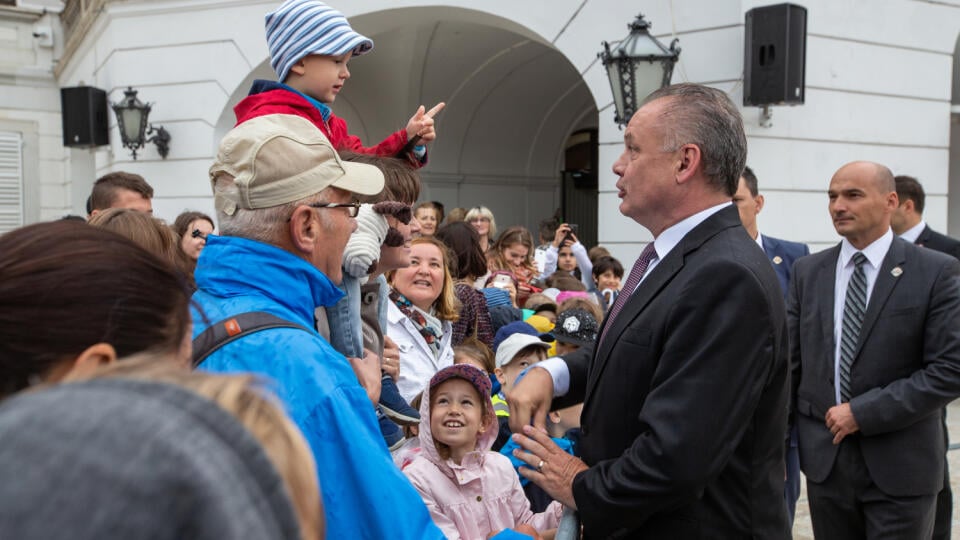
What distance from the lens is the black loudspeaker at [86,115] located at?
10070mm

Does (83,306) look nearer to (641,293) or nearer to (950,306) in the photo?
(641,293)

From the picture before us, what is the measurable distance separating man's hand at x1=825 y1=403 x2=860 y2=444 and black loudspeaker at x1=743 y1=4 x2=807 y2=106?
3856mm

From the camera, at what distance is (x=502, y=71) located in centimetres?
1081

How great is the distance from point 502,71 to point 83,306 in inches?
406

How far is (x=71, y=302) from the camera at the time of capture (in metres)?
0.89

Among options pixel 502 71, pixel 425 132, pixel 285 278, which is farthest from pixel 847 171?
pixel 502 71

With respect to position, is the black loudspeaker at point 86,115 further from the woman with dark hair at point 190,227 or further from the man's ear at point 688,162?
the man's ear at point 688,162

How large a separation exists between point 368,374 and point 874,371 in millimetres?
2274

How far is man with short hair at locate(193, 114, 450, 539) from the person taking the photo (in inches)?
51.4

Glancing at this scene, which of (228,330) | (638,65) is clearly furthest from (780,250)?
(228,330)

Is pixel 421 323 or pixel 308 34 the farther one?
pixel 421 323

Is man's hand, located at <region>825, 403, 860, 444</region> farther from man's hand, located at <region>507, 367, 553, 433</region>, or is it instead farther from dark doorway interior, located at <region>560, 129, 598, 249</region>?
dark doorway interior, located at <region>560, 129, 598, 249</region>

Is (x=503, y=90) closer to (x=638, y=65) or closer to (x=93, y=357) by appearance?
(x=638, y=65)

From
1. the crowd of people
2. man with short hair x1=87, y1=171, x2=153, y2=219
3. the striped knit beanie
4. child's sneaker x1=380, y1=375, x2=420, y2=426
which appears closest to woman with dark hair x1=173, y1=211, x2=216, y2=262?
the crowd of people
